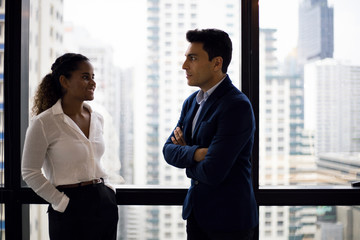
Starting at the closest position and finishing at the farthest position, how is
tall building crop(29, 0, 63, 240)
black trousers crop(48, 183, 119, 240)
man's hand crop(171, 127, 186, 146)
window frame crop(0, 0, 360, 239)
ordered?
black trousers crop(48, 183, 119, 240) → man's hand crop(171, 127, 186, 146) → window frame crop(0, 0, 360, 239) → tall building crop(29, 0, 63, 240)

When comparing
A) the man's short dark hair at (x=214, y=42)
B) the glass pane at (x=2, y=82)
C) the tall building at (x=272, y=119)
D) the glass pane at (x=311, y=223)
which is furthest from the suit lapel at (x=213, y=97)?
the glass pane at (x=2, y=82)

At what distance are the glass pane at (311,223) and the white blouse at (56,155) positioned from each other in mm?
1215

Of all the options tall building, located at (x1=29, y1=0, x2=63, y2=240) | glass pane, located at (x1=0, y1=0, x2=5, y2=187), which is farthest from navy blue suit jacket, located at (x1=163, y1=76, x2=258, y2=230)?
glass pane, located at (x1=0, y1=0, x2=5, y2=187)

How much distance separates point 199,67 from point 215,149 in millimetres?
446

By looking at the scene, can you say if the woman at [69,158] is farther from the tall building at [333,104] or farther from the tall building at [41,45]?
the tall building at [333,104]

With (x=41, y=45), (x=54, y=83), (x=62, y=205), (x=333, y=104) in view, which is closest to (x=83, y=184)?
(x=62, y=205)

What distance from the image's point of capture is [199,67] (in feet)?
5.24

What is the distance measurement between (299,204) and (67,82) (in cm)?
157

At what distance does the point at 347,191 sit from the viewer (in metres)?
1.99

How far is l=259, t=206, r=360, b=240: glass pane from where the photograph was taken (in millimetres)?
2096

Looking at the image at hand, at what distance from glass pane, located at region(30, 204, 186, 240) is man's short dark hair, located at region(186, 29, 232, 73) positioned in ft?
3.51

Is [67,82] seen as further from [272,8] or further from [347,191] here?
[347,191]

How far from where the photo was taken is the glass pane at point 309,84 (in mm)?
2021

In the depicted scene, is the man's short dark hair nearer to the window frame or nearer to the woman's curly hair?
the window frame
